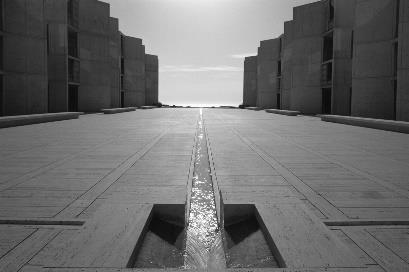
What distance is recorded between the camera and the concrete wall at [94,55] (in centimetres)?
3659

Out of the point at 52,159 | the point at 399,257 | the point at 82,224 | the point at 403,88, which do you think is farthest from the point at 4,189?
the point at 403,88

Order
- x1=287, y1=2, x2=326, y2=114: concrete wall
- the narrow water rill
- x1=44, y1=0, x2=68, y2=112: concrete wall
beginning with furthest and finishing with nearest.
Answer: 1. x1=287, y1=2, x2=326, y2=114: concrete wall
2. x1=44, y1=0, x2=68, y2=112: concrete wall
3. the narrow water rill

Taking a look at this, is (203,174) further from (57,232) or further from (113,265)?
(113,265)

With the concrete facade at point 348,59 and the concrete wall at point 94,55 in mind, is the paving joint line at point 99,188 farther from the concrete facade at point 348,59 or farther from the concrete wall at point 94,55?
the concrete wall at point 94,55

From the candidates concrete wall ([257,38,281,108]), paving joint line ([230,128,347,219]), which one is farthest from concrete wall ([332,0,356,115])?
paving joint line ([230,128,347,219])

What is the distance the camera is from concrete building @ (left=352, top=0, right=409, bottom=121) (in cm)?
2327

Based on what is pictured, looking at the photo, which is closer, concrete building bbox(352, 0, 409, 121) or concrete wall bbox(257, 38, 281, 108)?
concrete building bbox(352, 0, 409, 121)

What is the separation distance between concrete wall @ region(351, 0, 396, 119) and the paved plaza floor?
15111 mm

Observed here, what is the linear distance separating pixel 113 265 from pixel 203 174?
14.8 ft

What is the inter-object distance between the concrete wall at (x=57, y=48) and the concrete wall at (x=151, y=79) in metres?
33.0

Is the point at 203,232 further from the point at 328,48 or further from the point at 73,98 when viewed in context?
the point at 73,98

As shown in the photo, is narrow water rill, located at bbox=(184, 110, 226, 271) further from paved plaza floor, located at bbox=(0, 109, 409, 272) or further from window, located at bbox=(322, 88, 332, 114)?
window, located at bbox=(322, 88, 332, 114)

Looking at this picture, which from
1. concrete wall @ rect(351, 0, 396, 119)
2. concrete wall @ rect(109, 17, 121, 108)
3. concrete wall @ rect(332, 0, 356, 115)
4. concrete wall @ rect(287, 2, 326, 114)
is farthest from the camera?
concrete wall @ rect(109, 17, 121, 108)

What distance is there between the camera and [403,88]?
67.5 feet
